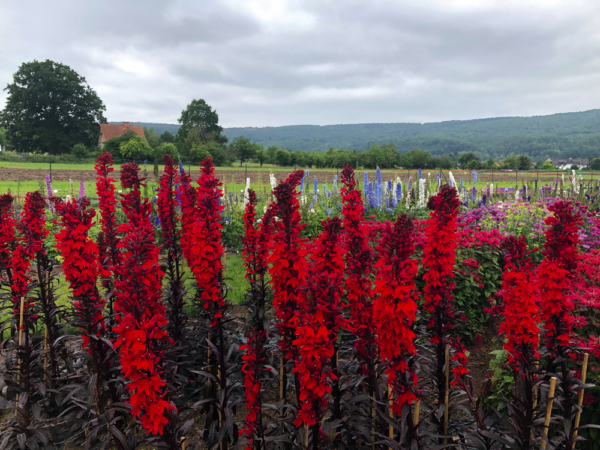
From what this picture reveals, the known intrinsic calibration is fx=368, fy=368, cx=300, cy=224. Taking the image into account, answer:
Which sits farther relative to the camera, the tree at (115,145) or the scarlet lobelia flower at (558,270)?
the tree at (115,145)

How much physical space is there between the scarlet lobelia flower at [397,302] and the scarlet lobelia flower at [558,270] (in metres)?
1.05

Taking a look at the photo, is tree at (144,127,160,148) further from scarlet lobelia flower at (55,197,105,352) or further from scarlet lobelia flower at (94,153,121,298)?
scarlet lobelia flower at (55,197,105,352)

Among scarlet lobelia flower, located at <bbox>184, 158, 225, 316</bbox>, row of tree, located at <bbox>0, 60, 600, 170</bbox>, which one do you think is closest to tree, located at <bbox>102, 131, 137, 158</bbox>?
row of tree, located at <bbox>0, 60, 600, 170</bbox>

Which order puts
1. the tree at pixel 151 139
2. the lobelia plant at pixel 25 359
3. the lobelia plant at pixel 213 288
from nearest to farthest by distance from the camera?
the lobelia plant at pixel 213 288 → the lobelia plant at pixel 25 359 → the tree at pixel 151 139

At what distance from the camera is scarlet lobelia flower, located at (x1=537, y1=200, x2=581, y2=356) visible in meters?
2.51

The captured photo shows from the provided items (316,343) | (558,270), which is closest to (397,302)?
(316,343)

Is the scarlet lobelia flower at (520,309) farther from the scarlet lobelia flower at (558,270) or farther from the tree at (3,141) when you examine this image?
the tree at (3,141)

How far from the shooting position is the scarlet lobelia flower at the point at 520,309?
234 centimetres

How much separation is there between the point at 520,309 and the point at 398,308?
88 cm

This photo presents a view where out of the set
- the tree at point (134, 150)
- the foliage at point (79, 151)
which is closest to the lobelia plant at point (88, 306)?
the tree at point (134, 150)

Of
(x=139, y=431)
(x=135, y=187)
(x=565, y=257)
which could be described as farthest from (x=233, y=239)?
(x=565, y=257)

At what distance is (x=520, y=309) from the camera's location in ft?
7.73

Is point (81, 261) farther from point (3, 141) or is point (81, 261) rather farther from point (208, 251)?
point (3, 141)

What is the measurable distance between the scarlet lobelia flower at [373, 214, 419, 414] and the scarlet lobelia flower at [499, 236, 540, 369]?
0.72 meters
